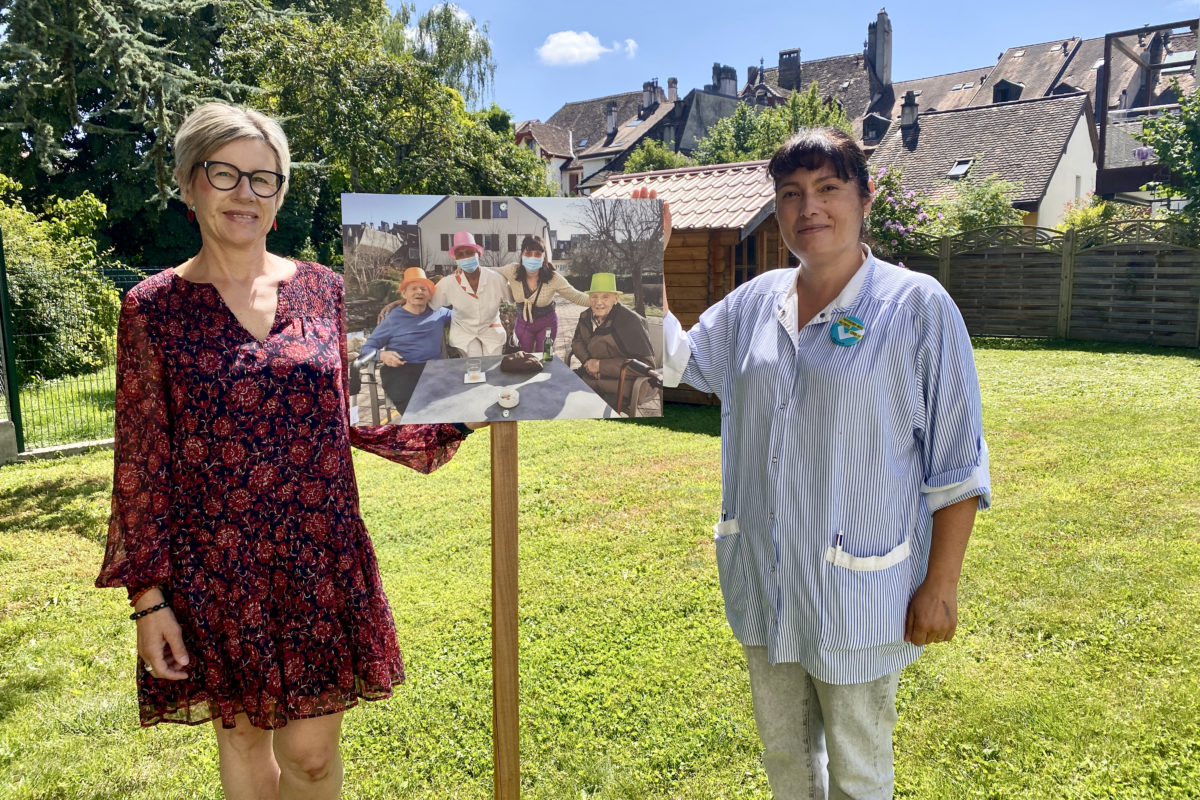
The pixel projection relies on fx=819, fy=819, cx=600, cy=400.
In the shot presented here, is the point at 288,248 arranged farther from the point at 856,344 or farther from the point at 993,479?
the point at 856,344

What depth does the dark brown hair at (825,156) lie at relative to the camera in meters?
2.22

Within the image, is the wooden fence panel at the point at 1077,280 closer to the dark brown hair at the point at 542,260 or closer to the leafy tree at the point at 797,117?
the leafy tree at the point at 797,117

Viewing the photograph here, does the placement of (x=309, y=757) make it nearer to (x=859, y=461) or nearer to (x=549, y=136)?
(x=859, y=461)

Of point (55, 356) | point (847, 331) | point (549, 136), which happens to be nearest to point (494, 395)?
point (847, 331)

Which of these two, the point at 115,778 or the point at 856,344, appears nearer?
the point at 856,344

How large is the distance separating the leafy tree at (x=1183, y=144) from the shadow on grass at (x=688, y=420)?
40.2 feet

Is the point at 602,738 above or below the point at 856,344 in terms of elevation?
below

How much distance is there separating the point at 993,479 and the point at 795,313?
5795mm

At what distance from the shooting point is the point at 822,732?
2.46 m

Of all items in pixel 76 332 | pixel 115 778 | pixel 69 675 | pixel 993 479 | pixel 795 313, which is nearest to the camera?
pixel 795 313

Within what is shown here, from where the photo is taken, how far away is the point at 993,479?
7223 mm

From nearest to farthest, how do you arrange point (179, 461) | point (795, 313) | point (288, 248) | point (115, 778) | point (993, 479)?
point (179, 461), point (795, 313), point (115, 778), point (993, 479), point (288, 248)

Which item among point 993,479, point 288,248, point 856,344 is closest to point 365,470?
point 993,479

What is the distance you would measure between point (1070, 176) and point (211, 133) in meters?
35.1
